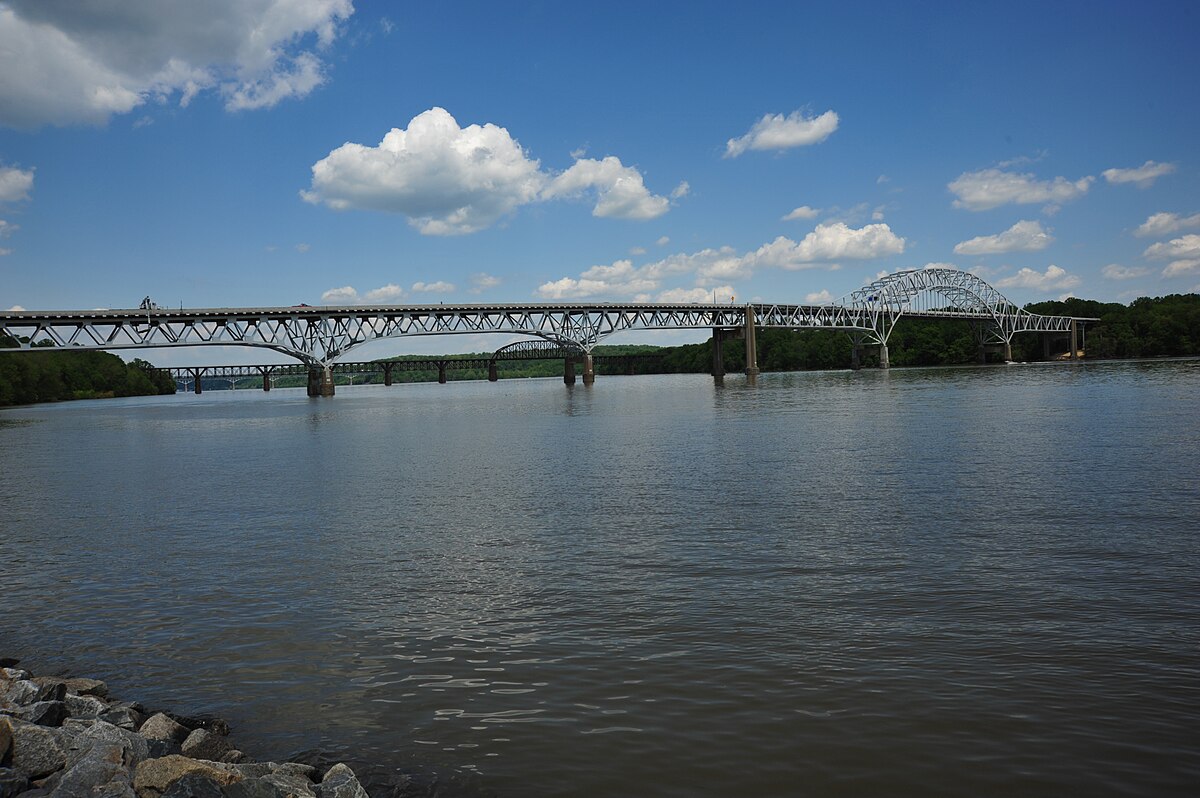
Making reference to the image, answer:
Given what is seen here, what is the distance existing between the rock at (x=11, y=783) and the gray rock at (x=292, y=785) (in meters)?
1.91

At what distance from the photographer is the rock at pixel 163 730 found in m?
7.42

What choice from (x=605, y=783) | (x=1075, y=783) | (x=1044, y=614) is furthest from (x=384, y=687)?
(x=1044, y=614)

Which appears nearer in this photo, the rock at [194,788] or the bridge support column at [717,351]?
the rock at [194,788]

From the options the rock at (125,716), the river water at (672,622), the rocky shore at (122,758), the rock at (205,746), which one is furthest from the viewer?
the rock at (125,716)

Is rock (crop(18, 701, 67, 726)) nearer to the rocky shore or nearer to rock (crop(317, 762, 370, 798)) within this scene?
the rocky shore

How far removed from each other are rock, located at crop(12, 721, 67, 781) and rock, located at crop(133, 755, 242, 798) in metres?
0.95

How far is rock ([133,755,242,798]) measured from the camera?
6109 millimetres

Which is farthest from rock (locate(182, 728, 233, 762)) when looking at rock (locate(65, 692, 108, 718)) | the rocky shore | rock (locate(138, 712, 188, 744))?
rock (locate(65, 692, 108, 718))

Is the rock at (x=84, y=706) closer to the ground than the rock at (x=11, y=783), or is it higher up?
closer to the ground

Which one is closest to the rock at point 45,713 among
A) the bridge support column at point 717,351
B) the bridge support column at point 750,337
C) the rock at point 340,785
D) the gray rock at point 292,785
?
the gray rock at point 292,785

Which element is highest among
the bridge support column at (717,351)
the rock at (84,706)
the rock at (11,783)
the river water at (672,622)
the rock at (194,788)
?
the bridge support column at (717,351)

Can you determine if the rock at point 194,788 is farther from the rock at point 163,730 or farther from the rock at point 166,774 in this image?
the rock at point 163,730

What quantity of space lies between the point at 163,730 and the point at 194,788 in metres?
1.96

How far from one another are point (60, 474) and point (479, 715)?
32884mm
